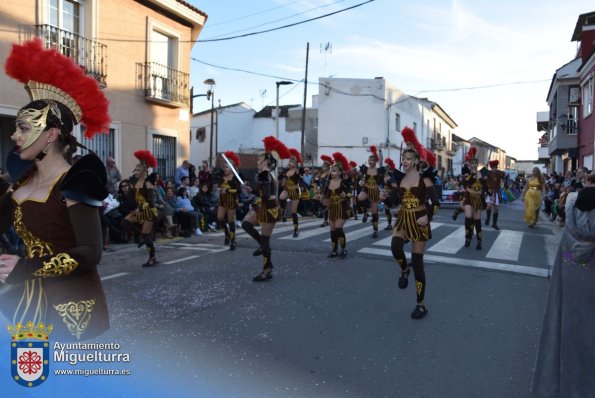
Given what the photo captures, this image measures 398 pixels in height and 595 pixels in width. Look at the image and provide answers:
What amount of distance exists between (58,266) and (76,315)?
0.28 meters

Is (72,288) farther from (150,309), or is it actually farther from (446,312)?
(446,312)

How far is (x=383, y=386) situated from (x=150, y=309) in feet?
10.2

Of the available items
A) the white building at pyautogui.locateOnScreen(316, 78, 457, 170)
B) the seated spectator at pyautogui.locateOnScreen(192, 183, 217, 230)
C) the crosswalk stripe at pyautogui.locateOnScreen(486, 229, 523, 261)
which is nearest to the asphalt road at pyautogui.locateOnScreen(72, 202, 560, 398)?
the crosswalk stripe at pyautogui.locateOnScreen(486, 229, 523, 261)

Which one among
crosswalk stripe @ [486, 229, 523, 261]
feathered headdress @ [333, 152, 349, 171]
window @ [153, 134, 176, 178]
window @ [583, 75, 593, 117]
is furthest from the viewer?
window @ [583, 75, 593, 117]

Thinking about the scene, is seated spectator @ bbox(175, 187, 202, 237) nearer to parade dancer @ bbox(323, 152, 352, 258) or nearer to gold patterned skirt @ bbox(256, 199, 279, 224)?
parade dancer @ bbox(323, 152, 352, 258)

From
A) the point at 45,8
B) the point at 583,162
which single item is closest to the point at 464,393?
the point at 45,8

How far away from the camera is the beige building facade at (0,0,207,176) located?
1198 cm

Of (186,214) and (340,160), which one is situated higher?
(340,160)

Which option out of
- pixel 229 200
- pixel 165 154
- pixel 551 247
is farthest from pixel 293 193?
pixel 165 154

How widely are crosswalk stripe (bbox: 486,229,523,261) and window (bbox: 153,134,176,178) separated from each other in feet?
36.6

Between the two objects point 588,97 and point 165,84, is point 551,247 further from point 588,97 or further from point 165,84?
point 588,97

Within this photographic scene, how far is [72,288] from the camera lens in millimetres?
2365

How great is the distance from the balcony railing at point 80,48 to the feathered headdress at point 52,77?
10679mm

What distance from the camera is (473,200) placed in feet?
37.0
